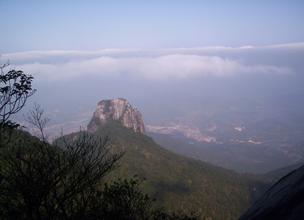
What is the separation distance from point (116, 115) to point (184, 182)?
6212 centimetres

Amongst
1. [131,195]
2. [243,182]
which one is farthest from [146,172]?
[131,195]

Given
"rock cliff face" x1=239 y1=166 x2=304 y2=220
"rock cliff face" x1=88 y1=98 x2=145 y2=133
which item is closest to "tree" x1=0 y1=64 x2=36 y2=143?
"rock cliff face" x1=239 y1=166 x2=304 y2=220

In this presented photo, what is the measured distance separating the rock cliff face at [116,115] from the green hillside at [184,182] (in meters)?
20.2

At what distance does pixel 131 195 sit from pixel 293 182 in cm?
900

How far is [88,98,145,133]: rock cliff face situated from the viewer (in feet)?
513

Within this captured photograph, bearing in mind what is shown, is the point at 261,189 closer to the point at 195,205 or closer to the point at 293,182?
the point at 195,205

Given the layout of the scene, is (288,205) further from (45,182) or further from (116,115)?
(116,115)

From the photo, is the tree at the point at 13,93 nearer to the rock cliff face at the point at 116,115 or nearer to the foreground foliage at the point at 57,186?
the foreground foliage at the point at 57,186

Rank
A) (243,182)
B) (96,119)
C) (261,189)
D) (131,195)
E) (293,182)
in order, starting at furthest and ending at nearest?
(96,119), (243,182), (261,189), (131,195), (293,182)

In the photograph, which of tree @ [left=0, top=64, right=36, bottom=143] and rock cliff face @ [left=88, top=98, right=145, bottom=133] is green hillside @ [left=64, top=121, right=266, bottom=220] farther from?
tree @ [left=0, top=64, right=36, bottom=143]

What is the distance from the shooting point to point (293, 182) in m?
14.6

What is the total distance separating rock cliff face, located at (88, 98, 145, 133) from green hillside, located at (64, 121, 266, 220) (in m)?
20.2

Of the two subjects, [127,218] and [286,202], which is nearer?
[286,202]

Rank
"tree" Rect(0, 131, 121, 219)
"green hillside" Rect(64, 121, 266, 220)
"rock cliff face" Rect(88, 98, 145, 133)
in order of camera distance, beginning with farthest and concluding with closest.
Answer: "rock cliff face" Rect(88, 98, 145, 133) → "green hillside" Rect(64, 121, 266, 220) → "tree" Rect(0, 131, 121, 219)
